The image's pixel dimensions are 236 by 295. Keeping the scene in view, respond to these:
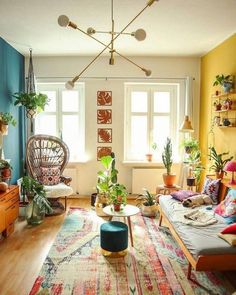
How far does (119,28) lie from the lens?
3715 millimetres

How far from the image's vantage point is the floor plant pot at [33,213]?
12.7ft

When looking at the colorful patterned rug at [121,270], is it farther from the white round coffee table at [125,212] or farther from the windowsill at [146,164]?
the windowsill at [146,164]

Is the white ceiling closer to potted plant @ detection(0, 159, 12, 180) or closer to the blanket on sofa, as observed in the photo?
potted plant @ detection(0, 159, 12, 180)

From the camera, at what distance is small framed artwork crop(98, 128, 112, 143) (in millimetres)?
5359

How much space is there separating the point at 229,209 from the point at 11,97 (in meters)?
3.66

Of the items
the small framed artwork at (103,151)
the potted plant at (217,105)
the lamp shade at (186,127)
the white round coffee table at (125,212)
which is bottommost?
the white round coffee table at (125,212)

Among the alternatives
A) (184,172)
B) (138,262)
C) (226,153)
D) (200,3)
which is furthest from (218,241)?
(184,172)

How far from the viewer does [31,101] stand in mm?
4625

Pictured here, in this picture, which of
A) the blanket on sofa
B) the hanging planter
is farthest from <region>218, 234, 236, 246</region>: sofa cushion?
the hanging planter

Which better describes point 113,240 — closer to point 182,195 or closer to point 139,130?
point 182,195

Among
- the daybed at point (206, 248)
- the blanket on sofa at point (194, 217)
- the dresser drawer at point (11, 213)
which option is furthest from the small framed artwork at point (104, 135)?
the daybed at point (206, 248)

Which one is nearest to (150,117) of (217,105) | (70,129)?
(217,105)

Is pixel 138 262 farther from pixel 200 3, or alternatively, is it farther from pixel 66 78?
pixel 66 78

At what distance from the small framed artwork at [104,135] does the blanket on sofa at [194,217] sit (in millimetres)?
2405
